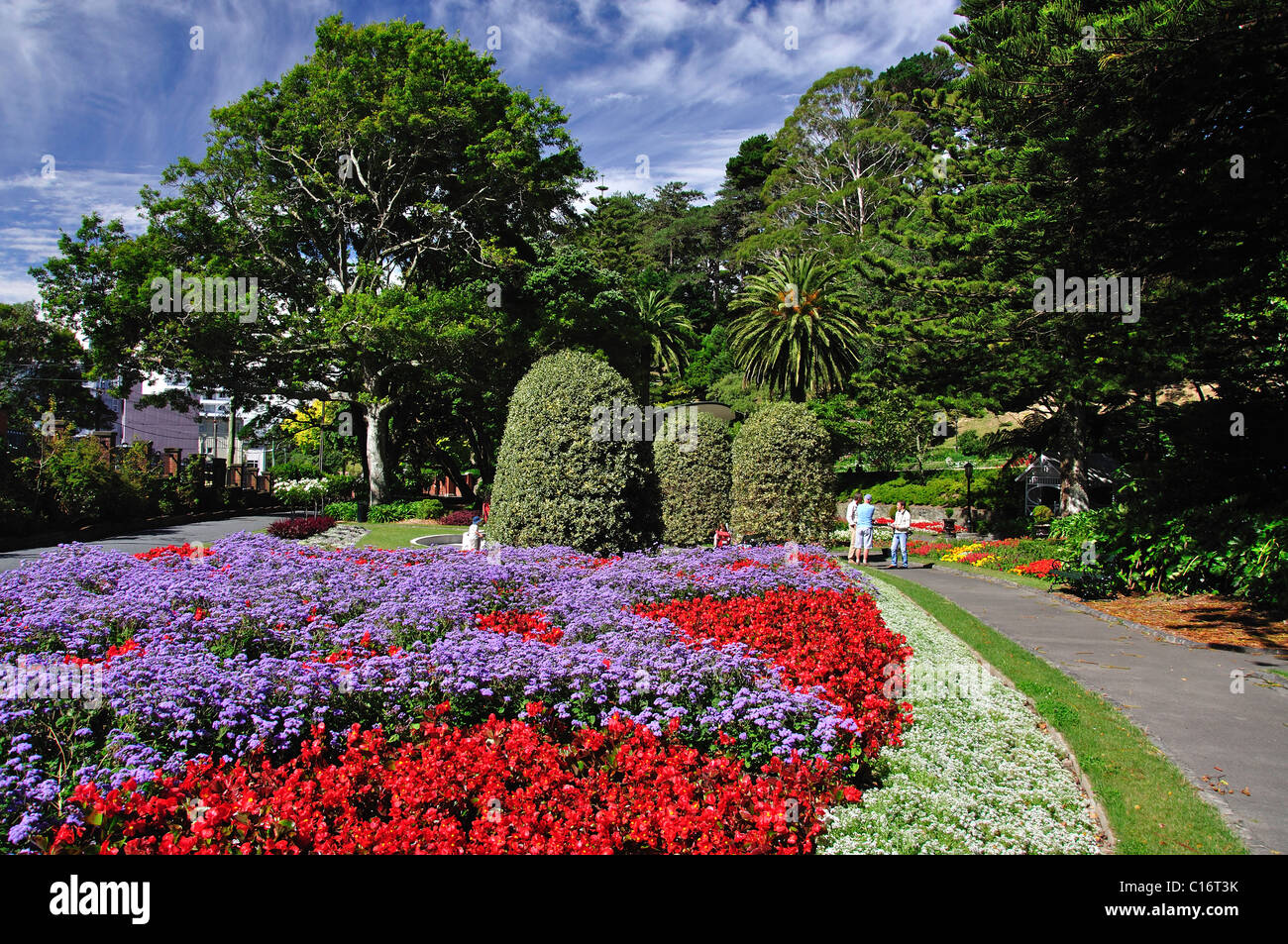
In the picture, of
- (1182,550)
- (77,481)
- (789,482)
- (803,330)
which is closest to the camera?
(1182,550)

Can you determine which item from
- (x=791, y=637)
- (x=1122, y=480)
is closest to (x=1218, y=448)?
(x=1122, y=480)

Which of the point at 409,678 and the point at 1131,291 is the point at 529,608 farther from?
the point at 1131,291

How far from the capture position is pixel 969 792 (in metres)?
4.20

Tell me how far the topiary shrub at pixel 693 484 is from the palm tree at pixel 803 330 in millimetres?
20975

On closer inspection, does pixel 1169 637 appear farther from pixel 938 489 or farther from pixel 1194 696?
pixel 938 489

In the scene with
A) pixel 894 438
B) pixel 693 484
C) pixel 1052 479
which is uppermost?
pixel 894 438

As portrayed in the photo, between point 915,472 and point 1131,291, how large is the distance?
2073 centimetres

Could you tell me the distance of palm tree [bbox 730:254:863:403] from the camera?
35594 mm

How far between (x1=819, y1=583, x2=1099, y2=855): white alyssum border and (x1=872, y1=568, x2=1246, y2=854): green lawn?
15 cm

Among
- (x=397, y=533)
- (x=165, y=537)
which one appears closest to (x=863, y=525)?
(x=397, y=533)

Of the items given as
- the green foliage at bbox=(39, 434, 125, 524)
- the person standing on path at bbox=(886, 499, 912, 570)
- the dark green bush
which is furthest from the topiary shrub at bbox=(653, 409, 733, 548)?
the green foliage at bbox=(39, 434, 125, 524)

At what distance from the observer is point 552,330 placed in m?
26.4

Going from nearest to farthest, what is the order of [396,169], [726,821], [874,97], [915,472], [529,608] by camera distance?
[726,821] < [529,608] < [396,169] < [915,472] < [874,97]

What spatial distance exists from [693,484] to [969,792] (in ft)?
38.1
